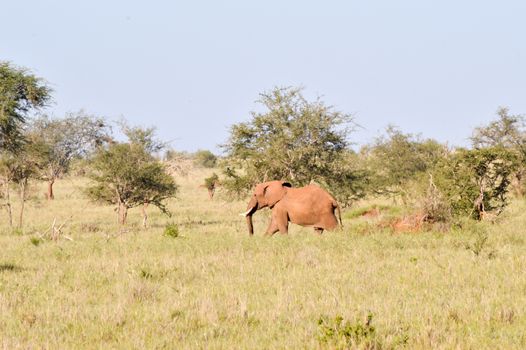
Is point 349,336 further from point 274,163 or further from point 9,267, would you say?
point 274,163

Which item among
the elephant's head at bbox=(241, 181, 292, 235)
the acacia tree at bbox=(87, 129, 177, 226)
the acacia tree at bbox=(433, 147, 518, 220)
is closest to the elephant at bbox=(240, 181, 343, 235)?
the elephant's head at bbox=(241, 181, 292, 235)

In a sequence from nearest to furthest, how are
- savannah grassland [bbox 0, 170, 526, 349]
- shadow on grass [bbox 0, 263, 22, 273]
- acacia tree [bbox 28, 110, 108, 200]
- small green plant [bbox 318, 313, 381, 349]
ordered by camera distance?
small green plant [bbox 318, 313, 381, 349], savannah grassland [bbox 0, 170, 526, 349], shadow on grass [bbox 0, 263, 22, 273], acacia tree [bbox 28, 110, 108, 200]

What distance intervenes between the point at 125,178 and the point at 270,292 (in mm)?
17982

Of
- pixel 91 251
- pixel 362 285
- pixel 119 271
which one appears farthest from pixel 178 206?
pixel 362 285

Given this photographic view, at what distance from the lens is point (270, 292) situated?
27.1 ft

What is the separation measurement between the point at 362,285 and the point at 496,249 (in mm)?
4471

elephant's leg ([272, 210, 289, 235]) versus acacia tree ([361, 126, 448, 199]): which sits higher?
acacia tree ([361, 126, 448, 199])

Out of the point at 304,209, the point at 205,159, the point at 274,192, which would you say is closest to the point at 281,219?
the point at 304,209

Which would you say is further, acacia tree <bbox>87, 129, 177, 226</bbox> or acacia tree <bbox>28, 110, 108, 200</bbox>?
acacia tree <bbox>28, 110, 108, 200</bbox>

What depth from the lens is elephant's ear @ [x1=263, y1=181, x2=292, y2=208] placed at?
17328 mm

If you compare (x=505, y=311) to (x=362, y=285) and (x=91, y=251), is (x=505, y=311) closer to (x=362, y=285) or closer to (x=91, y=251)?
(x=362, y=285)

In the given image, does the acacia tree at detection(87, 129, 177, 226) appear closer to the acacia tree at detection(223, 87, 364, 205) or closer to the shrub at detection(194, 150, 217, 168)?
the acacia tree at detection(223, 87, 364, 205)

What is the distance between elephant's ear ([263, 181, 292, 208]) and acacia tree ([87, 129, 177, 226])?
28.8 feet

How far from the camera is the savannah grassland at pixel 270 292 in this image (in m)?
5.86
